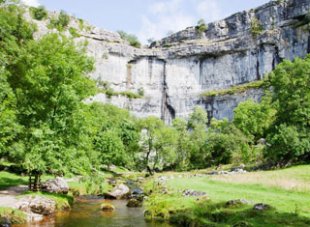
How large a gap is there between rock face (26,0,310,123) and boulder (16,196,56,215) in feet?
301

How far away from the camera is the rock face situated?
383 feet

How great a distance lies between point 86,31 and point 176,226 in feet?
368

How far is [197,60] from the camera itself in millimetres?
130875

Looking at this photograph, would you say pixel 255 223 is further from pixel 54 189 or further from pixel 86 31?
pixel 86 31

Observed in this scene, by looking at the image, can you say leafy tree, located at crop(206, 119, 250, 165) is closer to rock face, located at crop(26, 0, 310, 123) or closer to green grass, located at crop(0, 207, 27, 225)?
rock face, located at crop(26, 0, 310, 123)

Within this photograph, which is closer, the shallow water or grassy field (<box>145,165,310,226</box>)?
grassy field (<box>145,165,310,226</box>)

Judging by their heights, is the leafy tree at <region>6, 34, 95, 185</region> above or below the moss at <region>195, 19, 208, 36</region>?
below

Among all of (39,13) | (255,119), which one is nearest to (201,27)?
(39,13)

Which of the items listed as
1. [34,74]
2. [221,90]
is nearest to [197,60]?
[221,90]

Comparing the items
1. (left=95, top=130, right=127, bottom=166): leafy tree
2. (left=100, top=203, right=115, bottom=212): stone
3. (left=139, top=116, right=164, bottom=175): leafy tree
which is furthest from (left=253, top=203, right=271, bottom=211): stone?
(left=139, top=116, right=164, bottom=175): leafy tree

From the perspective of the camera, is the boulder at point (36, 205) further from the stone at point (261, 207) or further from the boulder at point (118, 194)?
the stone at point (261, 207)

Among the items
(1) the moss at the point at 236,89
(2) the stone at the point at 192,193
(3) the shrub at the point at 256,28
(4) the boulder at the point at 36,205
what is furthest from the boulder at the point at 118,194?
(3) the shrub at the point at 256,28

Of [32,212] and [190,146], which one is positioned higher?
[190,146]

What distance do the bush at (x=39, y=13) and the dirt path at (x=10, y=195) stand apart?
96.3 meters
